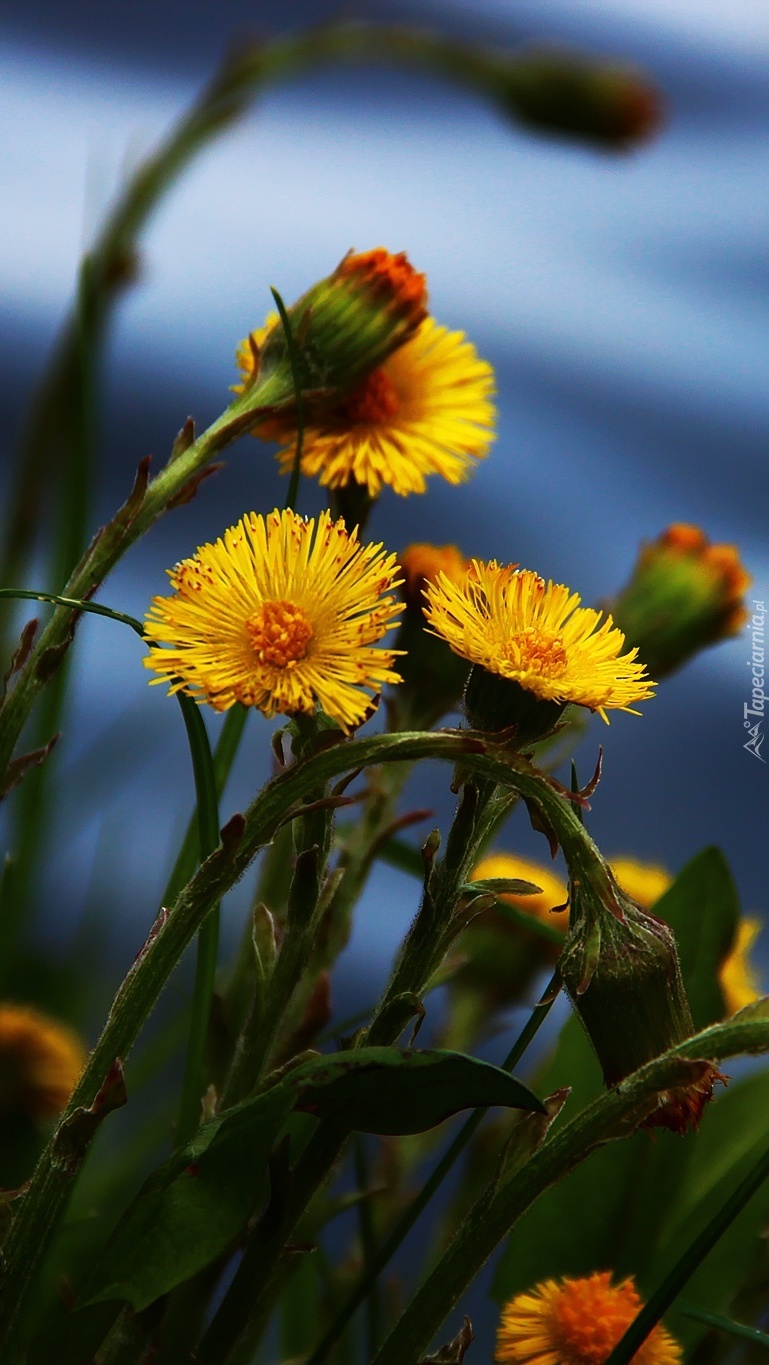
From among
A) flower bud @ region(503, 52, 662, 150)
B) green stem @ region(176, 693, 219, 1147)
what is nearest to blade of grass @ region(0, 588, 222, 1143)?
green stem @ region(176, 693, 219, 1147)

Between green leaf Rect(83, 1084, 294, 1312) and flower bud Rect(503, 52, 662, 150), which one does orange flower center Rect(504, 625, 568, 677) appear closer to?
green leaf Rect(83, 1084, 294, 1312)

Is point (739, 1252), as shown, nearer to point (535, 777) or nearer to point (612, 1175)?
point (612, 1175)

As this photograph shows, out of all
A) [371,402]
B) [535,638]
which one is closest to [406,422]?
[371,402]

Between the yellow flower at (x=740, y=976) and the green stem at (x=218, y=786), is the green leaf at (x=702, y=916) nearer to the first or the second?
the yellow flower at (x=740, y=976)

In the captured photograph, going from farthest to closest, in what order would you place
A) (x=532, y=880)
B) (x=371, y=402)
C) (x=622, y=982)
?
1. (x=532, y=880)
2. (x=371, y=402)
3. (x=622, y=982)

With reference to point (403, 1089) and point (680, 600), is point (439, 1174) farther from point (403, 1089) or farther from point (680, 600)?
point (680, 600)

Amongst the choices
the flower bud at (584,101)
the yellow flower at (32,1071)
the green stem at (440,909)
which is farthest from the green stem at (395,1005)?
the flower bud at (584,101)

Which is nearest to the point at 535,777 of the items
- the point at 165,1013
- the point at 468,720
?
the point at 468,720
